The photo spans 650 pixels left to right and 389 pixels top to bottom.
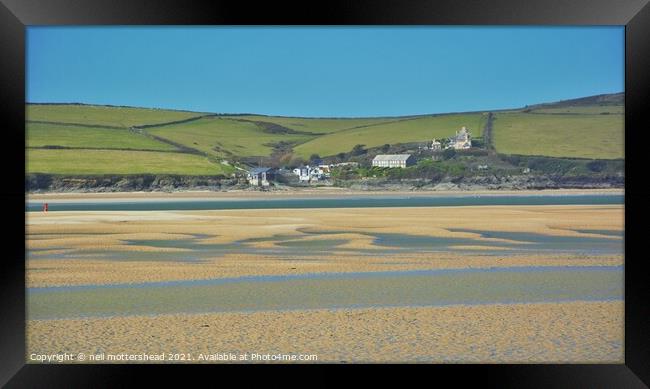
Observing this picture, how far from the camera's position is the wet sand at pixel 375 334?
230 inches

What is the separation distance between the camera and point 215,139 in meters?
73.6

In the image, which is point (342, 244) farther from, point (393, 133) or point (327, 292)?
point (393, 133)

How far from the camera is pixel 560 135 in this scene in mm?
65812

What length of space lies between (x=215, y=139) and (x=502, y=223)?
183ft

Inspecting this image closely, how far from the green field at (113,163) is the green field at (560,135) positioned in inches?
1168

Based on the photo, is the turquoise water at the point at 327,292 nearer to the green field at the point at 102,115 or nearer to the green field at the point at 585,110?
the green field at the point at 585,110

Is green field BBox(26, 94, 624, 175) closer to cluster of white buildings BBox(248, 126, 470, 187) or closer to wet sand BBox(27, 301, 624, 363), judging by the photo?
cluster of white buildings BBox(248, 126, 470, 187)

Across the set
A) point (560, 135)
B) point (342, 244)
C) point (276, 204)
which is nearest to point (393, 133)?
point (560, 135)

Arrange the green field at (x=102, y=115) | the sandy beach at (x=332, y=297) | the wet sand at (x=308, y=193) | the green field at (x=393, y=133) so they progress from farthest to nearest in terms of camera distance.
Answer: the green field at (x=393, y=133) → the green field at (x=102, y=115) → the wet sand at (x=308, y=193) → the sandy beach at (x=332, y=297)

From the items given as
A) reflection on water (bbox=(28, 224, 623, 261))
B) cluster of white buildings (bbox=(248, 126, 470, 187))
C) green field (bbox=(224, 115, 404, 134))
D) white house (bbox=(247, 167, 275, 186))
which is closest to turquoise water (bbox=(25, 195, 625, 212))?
reflection on water (bbox=(28, 224, 623, 261))

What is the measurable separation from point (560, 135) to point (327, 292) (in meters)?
62.0

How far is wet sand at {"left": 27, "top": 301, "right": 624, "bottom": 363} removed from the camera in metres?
5.85

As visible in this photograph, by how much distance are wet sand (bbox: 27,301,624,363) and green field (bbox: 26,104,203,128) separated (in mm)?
65879

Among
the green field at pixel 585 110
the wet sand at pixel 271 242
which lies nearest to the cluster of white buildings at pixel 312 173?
the green field at pixel 585 110
